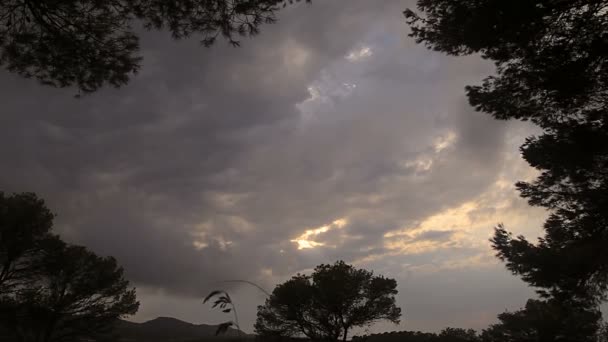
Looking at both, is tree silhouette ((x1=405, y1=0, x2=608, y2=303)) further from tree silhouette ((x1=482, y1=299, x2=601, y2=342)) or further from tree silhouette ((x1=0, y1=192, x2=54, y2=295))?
tree silhouette ((x1=0, y1=192, x2=54, y2=295))

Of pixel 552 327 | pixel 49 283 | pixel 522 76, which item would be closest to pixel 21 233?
Result: pixel 49 283

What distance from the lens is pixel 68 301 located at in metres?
25.2

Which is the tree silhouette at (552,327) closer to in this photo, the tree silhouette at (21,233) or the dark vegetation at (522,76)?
the dark vegetation at (522,76)

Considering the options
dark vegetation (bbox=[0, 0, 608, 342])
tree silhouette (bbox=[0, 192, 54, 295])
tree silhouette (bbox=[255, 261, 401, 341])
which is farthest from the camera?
tree silhouette (bbox=[255, 261, 401, 341])

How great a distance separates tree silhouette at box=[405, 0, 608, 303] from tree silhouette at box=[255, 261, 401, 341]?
2534 cm

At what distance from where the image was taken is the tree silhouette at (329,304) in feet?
126

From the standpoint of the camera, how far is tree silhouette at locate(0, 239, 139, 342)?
2244 cm

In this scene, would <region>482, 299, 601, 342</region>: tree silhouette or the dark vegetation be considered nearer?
the dark vegetation

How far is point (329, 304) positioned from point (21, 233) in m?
27.3

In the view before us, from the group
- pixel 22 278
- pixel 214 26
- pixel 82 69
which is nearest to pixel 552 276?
pixel 214 26

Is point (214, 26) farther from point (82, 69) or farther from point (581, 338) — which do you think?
point (581, 338)

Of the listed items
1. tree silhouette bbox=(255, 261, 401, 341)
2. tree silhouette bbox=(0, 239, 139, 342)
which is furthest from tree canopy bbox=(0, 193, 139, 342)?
tree silhouette bbox=(255, 261, 401, 341)

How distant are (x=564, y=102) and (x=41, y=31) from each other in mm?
13627

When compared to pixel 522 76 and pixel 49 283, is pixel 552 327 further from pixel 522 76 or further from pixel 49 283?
pixel 49 283
